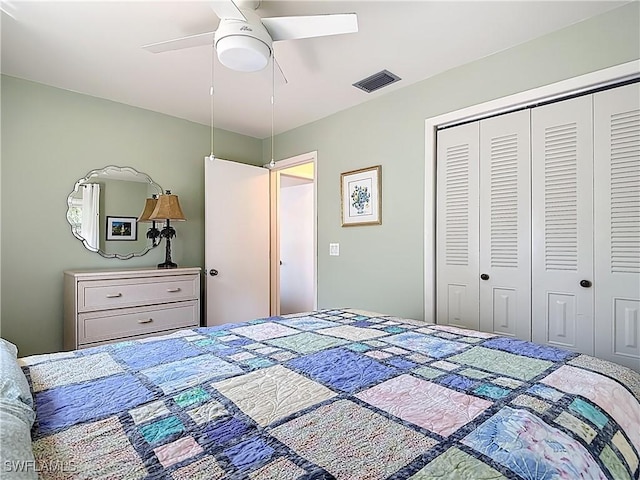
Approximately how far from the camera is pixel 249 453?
73 cm

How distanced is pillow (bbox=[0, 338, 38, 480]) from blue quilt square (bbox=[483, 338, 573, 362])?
4.80 ft

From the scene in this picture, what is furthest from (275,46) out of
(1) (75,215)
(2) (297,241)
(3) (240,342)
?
(2) (297,241)

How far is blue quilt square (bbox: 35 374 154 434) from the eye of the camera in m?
0.86

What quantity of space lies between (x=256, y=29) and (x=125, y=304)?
7.21 feet

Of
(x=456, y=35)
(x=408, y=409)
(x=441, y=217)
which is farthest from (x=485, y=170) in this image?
(x=408, y=409)

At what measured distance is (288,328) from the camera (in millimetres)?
1806

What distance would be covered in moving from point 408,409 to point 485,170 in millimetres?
2008

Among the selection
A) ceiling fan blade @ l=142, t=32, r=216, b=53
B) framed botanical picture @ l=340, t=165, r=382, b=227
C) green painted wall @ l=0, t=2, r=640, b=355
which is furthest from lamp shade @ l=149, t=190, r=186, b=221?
ceiling fan blade @ l=142, t=32, r=216, b=53

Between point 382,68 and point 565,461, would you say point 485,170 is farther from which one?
point 565,461

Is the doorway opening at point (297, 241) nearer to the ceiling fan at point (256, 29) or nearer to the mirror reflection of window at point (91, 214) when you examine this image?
the mirror reflection of window at point (91, 214)

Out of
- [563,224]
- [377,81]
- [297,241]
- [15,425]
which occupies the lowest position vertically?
[15,425]

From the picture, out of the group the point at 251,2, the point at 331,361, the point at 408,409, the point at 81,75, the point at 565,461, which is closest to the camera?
the point at 565,461

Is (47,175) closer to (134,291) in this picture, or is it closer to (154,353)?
(134,291)

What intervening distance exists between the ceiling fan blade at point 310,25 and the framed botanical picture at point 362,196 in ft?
4.99
